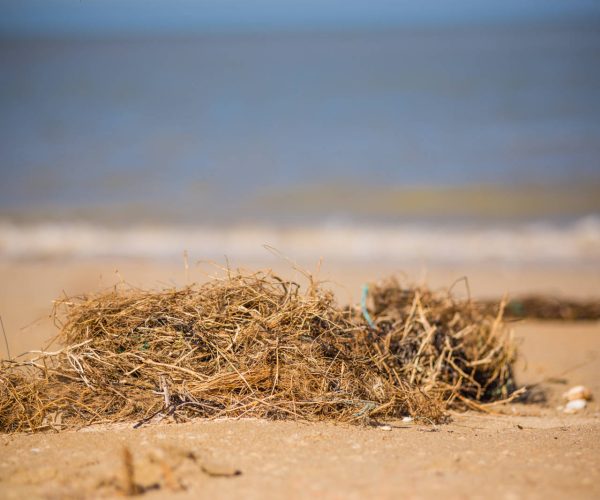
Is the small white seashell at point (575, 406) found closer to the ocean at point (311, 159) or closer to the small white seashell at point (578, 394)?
the small white seashell at point (578, 394)

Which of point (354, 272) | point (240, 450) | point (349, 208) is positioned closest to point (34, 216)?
point (349, 208)

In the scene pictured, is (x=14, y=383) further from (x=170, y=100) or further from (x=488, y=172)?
(x=170, y=100)

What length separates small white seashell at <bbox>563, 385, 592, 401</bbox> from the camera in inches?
163

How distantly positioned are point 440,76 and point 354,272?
18.2 meters

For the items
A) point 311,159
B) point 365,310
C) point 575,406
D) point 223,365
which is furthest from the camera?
point 311,159

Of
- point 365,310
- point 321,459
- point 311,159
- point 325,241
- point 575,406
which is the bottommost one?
point 575,406

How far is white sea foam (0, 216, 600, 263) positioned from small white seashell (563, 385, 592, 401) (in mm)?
5454

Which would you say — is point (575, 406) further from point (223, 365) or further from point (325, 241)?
point (325, 241)

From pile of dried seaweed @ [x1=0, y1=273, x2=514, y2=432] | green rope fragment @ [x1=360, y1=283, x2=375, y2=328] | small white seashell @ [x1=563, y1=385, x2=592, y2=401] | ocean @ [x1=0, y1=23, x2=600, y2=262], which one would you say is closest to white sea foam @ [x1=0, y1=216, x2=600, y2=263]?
ocean @ [x1=0, y1=23, x2=600, y2=262]

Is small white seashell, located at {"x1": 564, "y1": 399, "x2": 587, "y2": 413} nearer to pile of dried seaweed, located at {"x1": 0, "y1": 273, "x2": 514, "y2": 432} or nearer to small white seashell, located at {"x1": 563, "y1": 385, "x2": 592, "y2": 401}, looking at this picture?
small white seashell, located at {"x1": 563, "y1": 385, "x2": 592, "y2": 401}

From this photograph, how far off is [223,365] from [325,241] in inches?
310

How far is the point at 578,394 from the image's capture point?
4.13m

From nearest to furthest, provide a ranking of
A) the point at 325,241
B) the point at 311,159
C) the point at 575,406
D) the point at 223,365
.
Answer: the point at 223,365
the point at 575,406
the point at 325,241
the point at 311,159

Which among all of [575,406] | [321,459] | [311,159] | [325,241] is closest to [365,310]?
[321,459]
